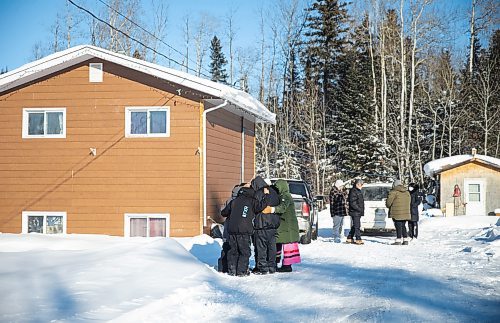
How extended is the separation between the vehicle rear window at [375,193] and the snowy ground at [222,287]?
20.7ft

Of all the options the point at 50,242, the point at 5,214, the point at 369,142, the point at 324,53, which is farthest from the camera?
the point at 324,53

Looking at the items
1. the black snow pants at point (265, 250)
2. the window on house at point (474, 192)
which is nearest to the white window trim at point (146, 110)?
the black snow pants at point (265, 250)

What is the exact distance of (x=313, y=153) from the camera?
43.2 metres

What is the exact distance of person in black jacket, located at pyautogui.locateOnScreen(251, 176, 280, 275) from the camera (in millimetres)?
11070

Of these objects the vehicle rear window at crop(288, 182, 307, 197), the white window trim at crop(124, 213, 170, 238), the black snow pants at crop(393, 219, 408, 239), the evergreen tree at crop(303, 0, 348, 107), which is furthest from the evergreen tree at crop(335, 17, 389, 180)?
the white window trim at crop(124, 213, 170, 238)

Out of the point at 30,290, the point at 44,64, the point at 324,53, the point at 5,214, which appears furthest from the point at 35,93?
the point at 324,53

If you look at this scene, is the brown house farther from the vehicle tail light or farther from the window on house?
the window on house

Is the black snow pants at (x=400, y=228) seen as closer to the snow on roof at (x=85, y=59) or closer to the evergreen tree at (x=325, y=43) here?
the snow on roof at (x=85, y=59)

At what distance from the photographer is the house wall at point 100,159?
57.1ft

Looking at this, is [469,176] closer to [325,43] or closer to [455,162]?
[455,162]

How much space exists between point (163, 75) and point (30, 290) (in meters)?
10.3

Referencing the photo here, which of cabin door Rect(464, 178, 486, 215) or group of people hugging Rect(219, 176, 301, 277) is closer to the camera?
group of people hugging Rect(219, 176, 301, 277)

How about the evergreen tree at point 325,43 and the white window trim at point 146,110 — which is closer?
the white window trim at point 146,110

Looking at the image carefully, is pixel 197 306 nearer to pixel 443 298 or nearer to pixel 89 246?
pixel 443 298
